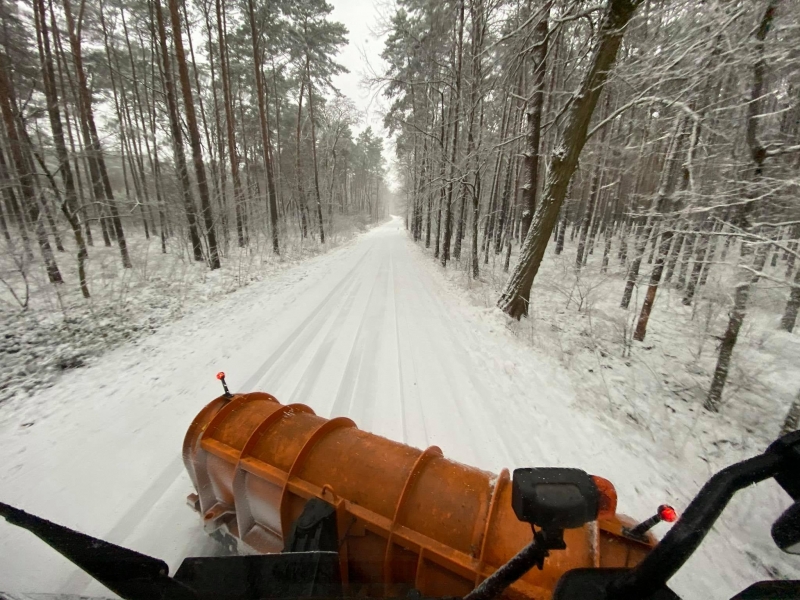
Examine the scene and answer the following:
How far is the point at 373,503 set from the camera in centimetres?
194

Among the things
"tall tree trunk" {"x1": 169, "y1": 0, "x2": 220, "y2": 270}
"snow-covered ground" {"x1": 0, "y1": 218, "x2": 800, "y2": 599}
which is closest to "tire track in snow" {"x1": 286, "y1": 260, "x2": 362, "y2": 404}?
"snow-covered ground" {"x1": 0, "y1": 218, "x2": 800, "y2": 599}

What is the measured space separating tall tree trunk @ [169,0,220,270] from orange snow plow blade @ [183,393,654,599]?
13.0 metres

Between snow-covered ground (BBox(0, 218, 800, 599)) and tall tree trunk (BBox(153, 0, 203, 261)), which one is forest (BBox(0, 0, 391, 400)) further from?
snow-covered ground (BBox(0, 218, 800, 599))

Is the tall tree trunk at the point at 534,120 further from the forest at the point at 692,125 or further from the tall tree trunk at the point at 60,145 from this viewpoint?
the tall tree trunk at the point at 60,145

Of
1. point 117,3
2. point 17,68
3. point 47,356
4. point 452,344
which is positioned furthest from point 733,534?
point 117,3

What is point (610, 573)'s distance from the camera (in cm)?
107

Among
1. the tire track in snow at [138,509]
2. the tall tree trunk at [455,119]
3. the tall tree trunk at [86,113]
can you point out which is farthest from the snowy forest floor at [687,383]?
the tall tree trunk at [86,113]

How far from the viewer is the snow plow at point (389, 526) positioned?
→ 997 millimetres

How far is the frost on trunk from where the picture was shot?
19.2 feet

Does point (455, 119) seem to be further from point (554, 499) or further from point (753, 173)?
point (554, 499)

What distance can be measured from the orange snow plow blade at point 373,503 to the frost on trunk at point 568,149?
683 centimetres

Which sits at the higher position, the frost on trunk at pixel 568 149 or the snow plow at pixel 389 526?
the frost on trunk at pixel 568 149

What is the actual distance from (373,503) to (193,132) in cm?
1532

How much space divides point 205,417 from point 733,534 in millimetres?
4804
